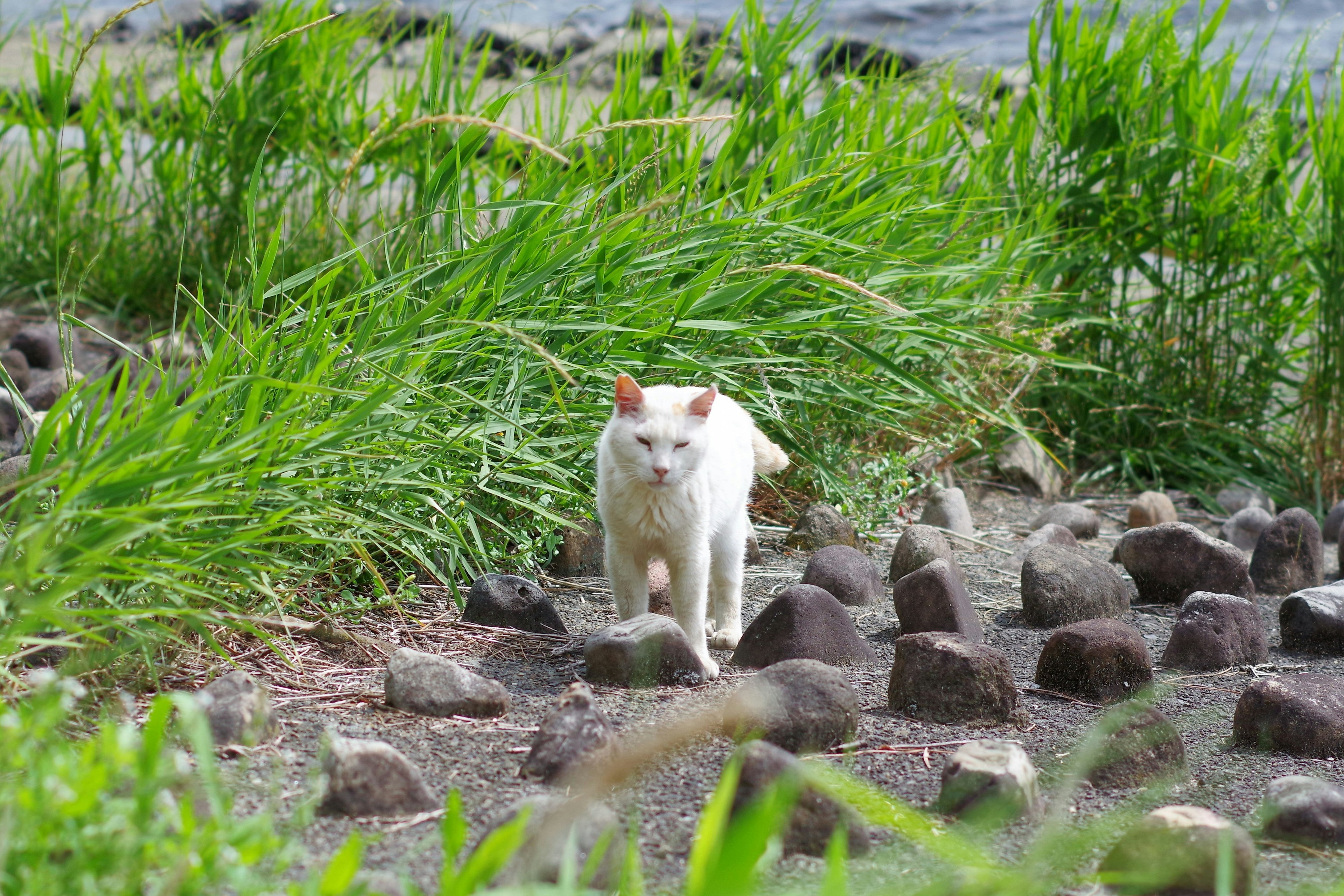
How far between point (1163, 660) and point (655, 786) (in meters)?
1.15

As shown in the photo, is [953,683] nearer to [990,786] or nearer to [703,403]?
[990,786]

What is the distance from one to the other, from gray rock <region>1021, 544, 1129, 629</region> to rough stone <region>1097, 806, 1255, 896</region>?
1.04 m

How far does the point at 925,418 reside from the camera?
3.00 meters

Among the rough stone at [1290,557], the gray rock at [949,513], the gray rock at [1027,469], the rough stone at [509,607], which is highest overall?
the rough stone at [509,607]

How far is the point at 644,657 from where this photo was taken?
1671 mm

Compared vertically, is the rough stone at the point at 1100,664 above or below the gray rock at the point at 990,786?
below

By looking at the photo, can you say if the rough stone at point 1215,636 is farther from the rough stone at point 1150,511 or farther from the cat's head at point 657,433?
the rough stone at point 1150,511

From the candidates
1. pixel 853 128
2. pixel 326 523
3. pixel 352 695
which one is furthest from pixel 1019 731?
pixel 853 128

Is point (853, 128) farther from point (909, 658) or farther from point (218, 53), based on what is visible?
point (218, 53)

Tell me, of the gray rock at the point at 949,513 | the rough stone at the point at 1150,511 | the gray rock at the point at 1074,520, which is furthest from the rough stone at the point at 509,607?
the rough stone at the point at 1150,511

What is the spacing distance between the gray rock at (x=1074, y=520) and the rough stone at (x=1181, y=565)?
569mm

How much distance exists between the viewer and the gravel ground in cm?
112

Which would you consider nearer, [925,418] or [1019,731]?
[1019,731]

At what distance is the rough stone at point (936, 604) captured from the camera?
1.92m
